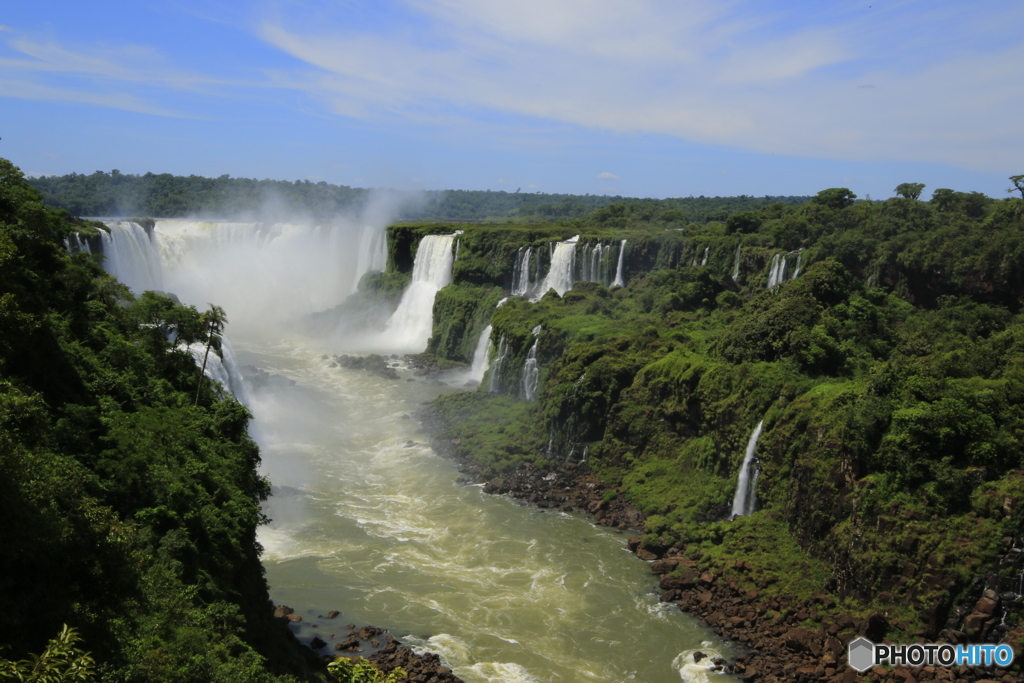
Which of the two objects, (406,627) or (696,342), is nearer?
(406,627)

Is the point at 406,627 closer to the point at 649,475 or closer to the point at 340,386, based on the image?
the point at 649,475

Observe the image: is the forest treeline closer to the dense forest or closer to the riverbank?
the riverbank

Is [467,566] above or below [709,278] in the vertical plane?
below

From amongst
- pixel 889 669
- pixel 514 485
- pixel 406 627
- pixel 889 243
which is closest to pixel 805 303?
pixel 889 243

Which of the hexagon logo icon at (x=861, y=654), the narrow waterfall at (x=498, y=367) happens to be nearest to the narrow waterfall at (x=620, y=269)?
the narrow waterfall at (x=498, y=367)

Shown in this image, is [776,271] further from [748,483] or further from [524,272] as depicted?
[524,272]

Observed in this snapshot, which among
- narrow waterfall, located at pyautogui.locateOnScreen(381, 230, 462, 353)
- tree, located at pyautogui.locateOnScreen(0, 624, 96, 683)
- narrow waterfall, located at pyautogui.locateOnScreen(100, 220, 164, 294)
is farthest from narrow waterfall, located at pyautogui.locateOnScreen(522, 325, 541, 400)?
tree, located at pyautogui.locateOnScreen(0, 624, 96, 683)
